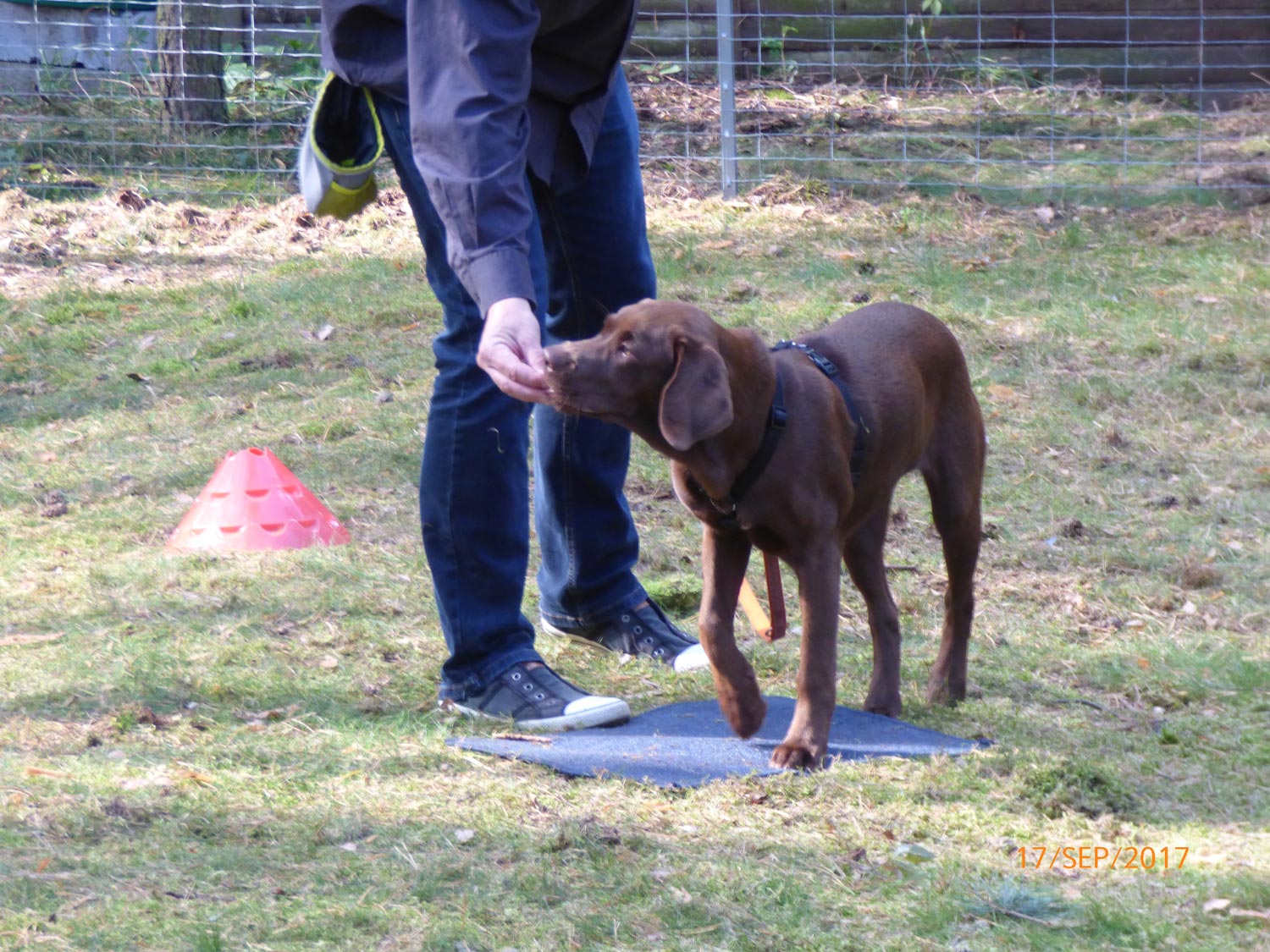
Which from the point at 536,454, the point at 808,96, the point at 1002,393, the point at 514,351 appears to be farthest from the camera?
the point at 808,96

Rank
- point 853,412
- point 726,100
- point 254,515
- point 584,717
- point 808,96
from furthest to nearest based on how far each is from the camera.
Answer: point 808,96 < point 726,100 < point 254,515 < point 584,717 < point 853,412

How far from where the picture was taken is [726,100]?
27.6 feet

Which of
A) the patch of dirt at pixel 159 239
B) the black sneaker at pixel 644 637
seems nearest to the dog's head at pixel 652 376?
the black sneaker at pixel 644 637

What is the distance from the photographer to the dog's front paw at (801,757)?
3.00 m

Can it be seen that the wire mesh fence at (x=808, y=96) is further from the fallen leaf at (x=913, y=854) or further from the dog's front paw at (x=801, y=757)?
the fallen leaf at (x=913, y=854)

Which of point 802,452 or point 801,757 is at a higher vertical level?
point 802,452

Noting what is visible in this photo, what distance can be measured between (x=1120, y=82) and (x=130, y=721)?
8801 millimetres

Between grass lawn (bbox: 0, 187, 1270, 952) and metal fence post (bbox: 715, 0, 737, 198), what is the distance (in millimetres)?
656

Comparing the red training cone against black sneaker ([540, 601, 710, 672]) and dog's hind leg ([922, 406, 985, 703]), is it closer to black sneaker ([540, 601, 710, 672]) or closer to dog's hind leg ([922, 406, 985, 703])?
black sneaker ([540, 601, 710, 672])

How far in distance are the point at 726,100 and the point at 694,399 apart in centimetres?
595

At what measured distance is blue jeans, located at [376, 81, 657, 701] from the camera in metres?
3.26
